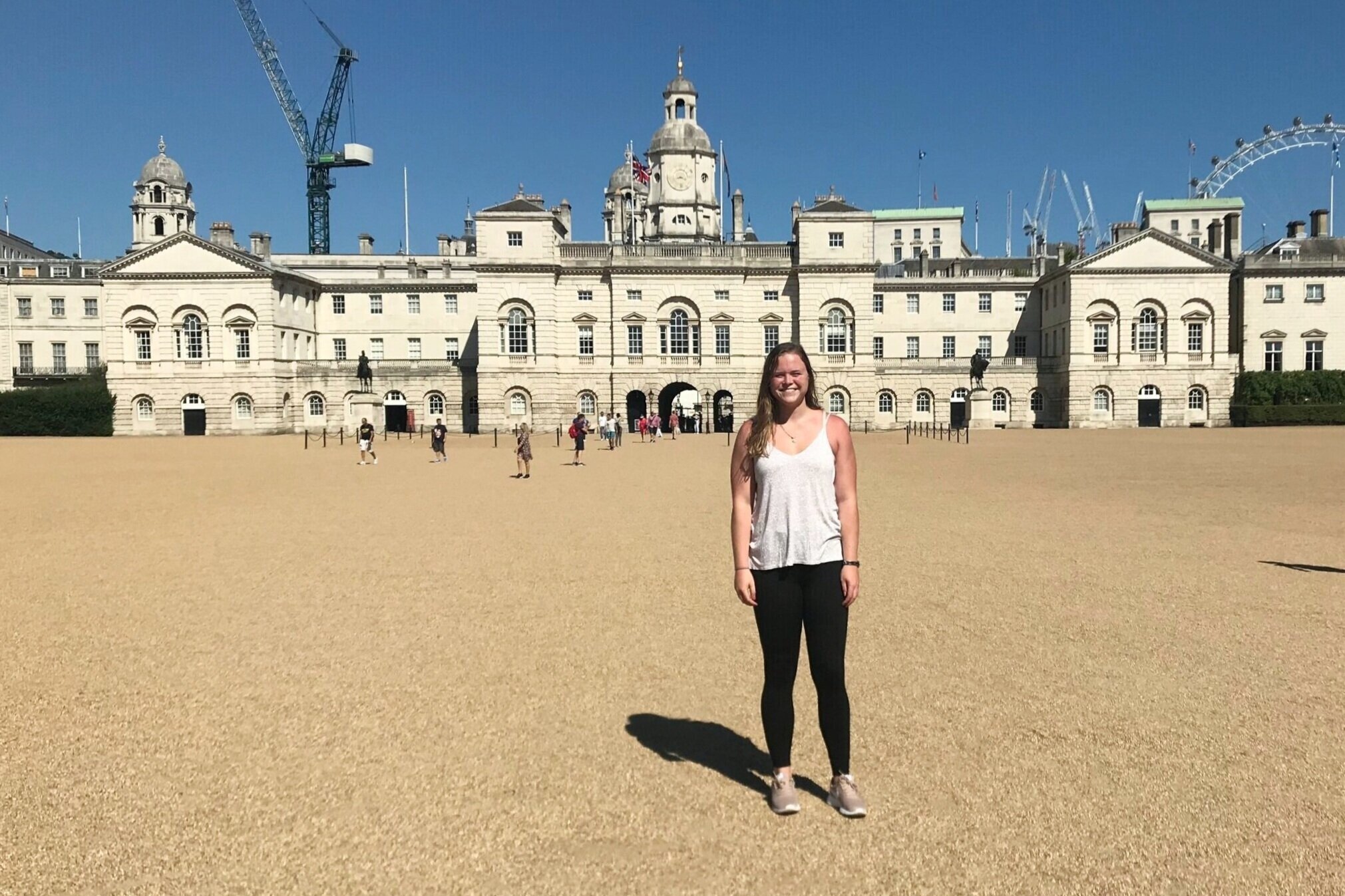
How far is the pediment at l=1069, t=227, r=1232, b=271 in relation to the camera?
6062 centimetres

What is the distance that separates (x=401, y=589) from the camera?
1098cm

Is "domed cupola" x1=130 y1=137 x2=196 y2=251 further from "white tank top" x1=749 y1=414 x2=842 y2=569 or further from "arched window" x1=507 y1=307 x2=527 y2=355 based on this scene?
"white tank top" x1=749 y1=414 x2=842 y2=569

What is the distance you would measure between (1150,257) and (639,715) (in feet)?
212

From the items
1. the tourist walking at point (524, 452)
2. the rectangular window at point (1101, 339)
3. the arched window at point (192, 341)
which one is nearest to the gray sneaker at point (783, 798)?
the tourist walking at point (524, 452)

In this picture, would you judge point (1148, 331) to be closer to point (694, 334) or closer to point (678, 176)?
point (694, 334)

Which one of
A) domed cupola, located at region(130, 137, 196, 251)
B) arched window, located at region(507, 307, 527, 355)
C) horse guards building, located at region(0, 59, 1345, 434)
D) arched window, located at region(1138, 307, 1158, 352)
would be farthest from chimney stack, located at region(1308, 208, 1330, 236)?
domed cupola, located at region(130, 137, 196, 251)

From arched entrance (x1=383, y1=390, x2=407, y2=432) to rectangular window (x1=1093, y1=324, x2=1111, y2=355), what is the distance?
46.5 metres

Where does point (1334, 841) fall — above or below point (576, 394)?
below

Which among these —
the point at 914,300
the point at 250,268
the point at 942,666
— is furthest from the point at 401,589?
the point at 914,300

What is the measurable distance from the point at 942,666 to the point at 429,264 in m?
78.1

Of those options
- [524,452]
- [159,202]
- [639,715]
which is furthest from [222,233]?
[639,715]

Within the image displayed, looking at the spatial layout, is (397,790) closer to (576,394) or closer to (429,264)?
(576,394)

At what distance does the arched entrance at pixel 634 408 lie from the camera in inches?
2432

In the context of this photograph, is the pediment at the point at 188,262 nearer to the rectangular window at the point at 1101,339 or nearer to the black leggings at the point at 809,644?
the rectangular window at the point at 1101,339
